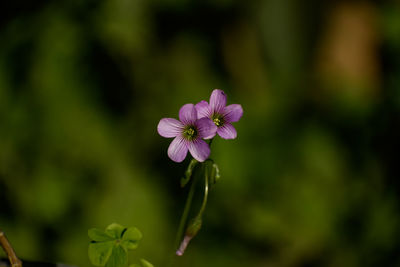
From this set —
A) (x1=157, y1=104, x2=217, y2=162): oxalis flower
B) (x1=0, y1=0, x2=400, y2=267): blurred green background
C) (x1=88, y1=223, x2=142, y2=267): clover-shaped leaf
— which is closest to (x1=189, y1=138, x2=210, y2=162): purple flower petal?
(x1=157, y1=104, x2=217, y2=162): oxalis flower

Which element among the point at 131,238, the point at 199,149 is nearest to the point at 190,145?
the point at 199,149

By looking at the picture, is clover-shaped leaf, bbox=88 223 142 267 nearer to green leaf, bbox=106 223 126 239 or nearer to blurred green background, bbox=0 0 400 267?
green leaf, bbox=106 223 126 239

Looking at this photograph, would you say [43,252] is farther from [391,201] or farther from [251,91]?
[391,201]

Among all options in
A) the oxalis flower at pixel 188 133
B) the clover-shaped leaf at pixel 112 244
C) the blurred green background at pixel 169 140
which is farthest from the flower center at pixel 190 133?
the blurred green background at pixel 169 140

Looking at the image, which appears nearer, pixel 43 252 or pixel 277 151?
pixel 43 252

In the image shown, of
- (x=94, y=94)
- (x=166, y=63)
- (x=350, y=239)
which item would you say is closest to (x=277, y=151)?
(x=350, y=239)

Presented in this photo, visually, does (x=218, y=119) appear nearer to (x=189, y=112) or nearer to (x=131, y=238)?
(x=189, y=112)
